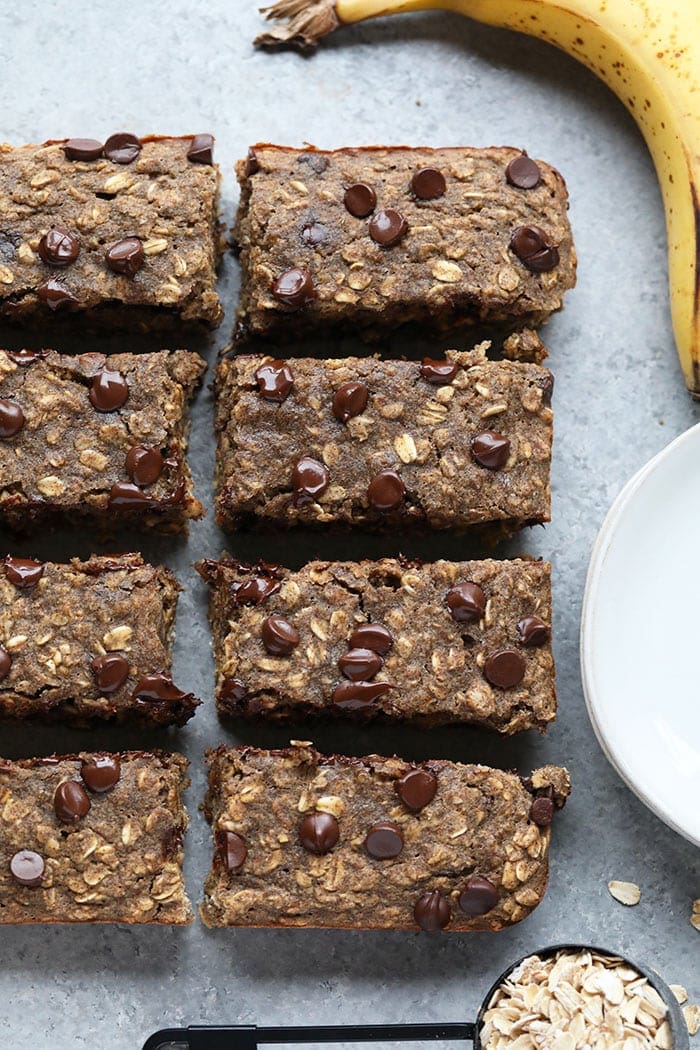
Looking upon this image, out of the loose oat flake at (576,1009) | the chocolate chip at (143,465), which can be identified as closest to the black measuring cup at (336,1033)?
the loose oat flake at (576,1009)

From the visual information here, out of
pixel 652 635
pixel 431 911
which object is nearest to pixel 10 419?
pixel 431 911

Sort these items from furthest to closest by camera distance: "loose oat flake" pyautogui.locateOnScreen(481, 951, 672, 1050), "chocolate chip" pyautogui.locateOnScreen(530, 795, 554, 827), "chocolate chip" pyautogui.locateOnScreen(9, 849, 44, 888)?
1. "chocolate chip" pyautogui.locateOnScreen(530, 795, 554, 827)
2. "chocolate chip" pyautogui.locateOnScreen(9, 849, 44, 888)
3. "loose oat flake" pyautogui.locateOnScreen(481, 951, 672, 1050)

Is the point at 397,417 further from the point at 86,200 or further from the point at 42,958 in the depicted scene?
the point at 42,958

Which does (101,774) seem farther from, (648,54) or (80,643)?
(648,54)

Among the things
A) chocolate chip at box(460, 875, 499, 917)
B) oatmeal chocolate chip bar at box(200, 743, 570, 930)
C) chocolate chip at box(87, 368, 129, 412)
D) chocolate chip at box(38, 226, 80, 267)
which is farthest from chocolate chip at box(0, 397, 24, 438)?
chocolate chip at box(460, 875, 499, 917)

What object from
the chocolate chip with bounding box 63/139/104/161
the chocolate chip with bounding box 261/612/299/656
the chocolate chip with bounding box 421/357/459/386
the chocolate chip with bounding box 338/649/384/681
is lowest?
the chocolate chip with bounding box 338/649/384/681

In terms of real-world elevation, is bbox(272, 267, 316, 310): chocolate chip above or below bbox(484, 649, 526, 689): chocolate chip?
above

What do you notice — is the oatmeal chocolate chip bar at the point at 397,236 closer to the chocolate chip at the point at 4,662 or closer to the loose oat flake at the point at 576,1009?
the chocolate chip at the point at 4,662

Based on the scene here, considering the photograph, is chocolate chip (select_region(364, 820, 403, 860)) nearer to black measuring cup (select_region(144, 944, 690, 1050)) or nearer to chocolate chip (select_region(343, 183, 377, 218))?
black measuring cup (select_region(144, 944, 690, 1050))

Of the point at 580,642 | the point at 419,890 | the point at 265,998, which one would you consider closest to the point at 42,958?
the point at 265,998
